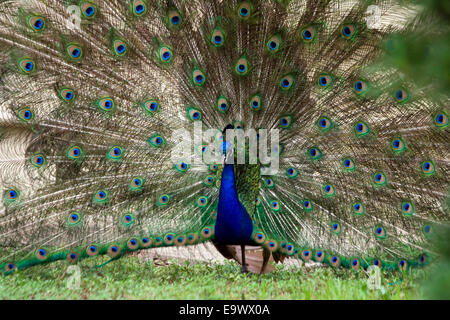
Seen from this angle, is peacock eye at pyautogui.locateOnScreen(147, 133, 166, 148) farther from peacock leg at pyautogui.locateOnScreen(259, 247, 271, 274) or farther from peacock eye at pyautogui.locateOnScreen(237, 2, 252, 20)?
peacock leg at pyautogui.locateOnScreen(259, 247, 271, 274)

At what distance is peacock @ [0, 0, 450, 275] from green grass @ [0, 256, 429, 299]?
16cm

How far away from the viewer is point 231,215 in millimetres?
3398

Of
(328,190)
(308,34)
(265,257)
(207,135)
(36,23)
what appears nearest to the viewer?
(36,23)

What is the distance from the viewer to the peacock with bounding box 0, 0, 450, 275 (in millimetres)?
3256

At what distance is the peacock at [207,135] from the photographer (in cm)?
326

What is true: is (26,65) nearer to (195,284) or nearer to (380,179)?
(195,284)

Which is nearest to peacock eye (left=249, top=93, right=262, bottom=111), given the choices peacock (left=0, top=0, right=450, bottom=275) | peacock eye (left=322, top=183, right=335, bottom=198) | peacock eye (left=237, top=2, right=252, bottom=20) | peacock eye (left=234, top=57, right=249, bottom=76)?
peacock (left=0, top=0, right=450, bottom=275)

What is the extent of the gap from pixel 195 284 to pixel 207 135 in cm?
123

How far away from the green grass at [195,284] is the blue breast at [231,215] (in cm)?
36

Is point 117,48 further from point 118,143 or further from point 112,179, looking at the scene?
point 112,179

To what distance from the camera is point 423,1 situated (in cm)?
73

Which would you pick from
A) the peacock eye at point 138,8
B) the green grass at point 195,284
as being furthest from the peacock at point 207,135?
the green grass at point 195,284

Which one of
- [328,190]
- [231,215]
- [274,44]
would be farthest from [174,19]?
[328,190]

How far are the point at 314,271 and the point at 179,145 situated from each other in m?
1.65
